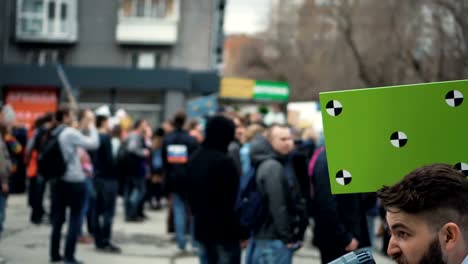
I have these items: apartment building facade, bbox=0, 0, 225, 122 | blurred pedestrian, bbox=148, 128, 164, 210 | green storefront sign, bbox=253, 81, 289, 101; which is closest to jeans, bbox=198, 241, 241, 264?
blurred pedestrian, bbox=148, 128, 164, 210

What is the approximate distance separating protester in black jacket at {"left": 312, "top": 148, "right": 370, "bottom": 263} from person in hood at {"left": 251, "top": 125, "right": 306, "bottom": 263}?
9.8 inches

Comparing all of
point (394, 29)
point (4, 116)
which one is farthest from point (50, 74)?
point (4, 116)

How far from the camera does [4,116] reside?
33.4ft

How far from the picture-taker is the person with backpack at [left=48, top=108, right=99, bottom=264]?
8.58m

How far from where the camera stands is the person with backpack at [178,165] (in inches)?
415

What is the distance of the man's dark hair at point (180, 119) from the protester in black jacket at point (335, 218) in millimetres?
4602

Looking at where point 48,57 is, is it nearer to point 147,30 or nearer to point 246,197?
point 147,30

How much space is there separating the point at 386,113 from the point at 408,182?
38.1 inches

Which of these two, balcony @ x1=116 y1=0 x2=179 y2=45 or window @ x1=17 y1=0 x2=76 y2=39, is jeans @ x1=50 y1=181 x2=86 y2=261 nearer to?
balcony @ x1=116 y1=0 x2=179 y2=45

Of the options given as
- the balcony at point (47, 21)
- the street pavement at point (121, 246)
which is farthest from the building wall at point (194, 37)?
the street pavement at point (121, 246)

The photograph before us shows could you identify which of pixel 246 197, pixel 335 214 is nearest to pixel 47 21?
pixel 246 197

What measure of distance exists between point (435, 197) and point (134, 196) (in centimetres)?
1248

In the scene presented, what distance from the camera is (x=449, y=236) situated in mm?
1930

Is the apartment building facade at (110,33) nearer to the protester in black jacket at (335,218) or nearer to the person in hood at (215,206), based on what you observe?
the person in hood at (215,206)
